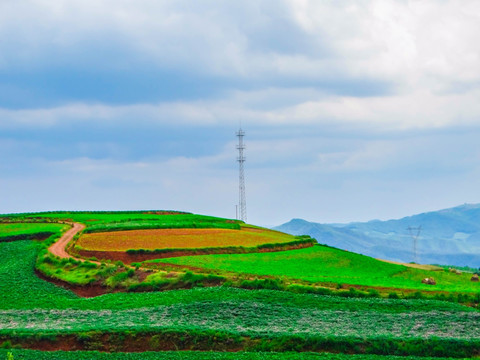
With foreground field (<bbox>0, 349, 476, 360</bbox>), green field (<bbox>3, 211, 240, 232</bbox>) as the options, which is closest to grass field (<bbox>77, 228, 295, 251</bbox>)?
green field (<bbox>3, 211, 240, 232</bbox>)

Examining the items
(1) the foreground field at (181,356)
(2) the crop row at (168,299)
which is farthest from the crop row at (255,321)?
(1) the foreground field at (181,356)

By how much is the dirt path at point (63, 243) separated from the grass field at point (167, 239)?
181 cm

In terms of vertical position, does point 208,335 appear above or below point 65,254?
below

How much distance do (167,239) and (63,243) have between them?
40.2ft

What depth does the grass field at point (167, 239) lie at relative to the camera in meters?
67.9

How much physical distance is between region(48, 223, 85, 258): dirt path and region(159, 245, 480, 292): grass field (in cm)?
1208

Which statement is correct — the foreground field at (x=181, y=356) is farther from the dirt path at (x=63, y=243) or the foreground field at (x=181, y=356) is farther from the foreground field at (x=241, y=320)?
the dirt path at (x=63, y=243)

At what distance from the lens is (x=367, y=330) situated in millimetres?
35125

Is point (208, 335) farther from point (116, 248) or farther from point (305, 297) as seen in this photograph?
point (116, 248)

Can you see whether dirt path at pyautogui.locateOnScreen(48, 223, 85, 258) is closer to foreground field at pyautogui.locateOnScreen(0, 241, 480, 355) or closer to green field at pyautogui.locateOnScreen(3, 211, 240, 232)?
green field at pyautogui.locateOnScreen(3, 211, 240, 232)

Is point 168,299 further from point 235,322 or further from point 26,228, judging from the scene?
point 26,228

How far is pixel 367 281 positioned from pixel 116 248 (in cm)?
2789

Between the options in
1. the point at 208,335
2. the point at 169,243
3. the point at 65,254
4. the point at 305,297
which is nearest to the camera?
the point at 208,335

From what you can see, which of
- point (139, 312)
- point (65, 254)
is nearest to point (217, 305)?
point (139, 312)
